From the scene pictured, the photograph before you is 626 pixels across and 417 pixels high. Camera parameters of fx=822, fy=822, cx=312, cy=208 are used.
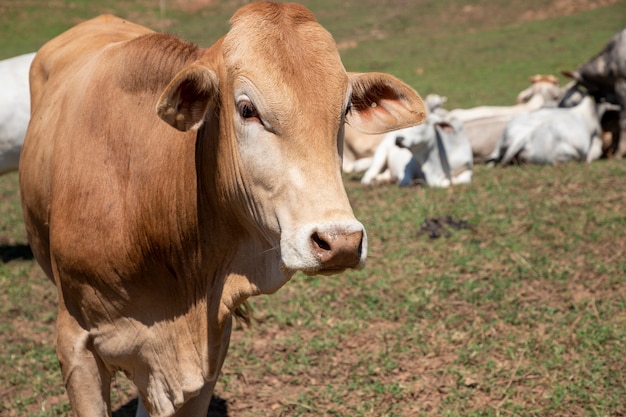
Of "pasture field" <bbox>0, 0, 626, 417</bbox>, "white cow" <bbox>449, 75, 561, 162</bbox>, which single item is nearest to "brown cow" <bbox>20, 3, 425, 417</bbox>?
"pasture field" <bbox>0, 0, 626, 417</bbox>

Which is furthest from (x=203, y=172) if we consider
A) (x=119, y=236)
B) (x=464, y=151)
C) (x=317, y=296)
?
(x=464, y=151)

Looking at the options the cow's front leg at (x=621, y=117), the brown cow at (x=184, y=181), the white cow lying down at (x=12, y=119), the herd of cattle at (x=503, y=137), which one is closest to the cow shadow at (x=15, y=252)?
the white cow lying down at (x=12, y=119)

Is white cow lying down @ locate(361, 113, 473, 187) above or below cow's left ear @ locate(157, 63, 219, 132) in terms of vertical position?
below

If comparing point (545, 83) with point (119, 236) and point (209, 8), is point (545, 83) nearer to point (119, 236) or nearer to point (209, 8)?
point (119, 236)

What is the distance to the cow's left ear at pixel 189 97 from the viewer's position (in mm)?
2506

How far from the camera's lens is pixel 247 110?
2.53 metres

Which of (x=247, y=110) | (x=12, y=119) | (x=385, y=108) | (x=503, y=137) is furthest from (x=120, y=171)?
(x=503, y=137)

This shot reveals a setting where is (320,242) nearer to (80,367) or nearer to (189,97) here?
(189,97)

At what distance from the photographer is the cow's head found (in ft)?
7.73

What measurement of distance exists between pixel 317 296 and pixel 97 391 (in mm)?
2568

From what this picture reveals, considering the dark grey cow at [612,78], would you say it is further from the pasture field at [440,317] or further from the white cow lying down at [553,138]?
the pasture field at [440,317]

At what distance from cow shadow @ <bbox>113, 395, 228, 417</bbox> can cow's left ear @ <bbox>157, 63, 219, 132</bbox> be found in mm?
2039

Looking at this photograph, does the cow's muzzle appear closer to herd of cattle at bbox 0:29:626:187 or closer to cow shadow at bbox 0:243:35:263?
cow shadow at bbox 0:243:35:263

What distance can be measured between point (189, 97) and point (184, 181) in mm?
423
